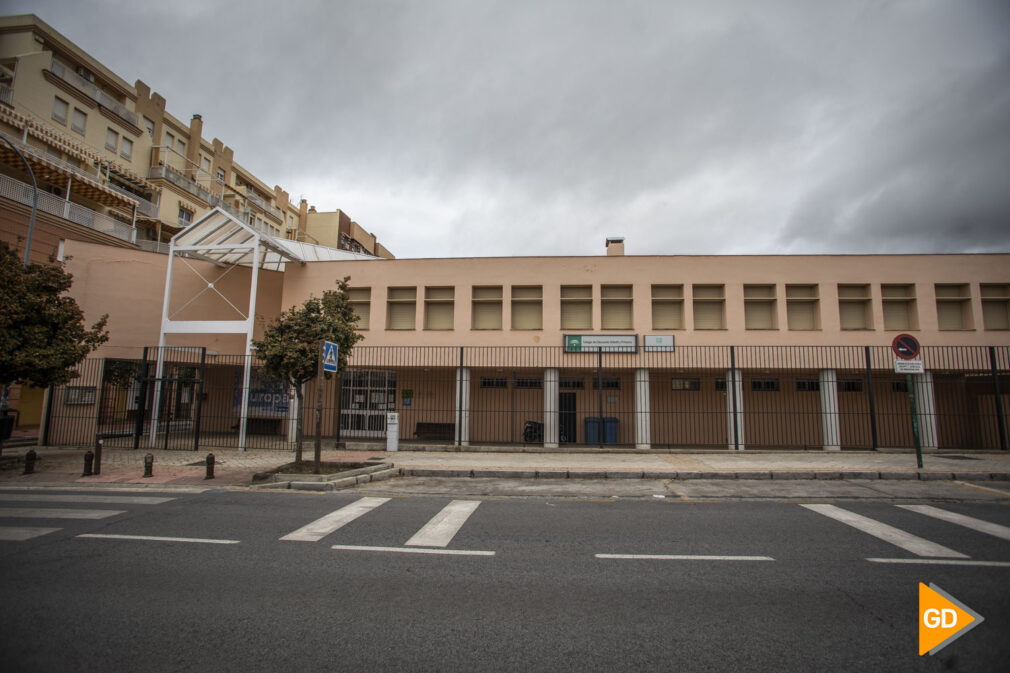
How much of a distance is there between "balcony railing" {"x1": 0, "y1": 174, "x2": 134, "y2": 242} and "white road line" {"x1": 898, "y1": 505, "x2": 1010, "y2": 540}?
104 feet

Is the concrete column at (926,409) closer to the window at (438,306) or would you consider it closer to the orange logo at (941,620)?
the orange logo at (941,620)

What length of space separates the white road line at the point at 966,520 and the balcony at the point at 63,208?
3149cm

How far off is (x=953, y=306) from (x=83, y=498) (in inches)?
1040

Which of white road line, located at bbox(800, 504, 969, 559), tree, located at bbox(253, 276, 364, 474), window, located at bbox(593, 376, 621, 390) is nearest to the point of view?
white road line, located at bbox(800, 504, 969, 559)

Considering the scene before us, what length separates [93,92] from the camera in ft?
97.6

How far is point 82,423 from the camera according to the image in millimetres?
16719

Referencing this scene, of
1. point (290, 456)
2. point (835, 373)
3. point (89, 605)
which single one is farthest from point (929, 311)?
point (89, 605)

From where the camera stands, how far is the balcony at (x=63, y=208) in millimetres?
21625

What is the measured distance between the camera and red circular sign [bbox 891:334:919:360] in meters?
11.6

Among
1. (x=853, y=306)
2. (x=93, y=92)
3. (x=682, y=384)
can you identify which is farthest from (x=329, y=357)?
(x=93, y=92)

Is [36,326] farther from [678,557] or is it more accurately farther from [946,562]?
[946,562]

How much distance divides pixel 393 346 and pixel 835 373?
16372 millimetres

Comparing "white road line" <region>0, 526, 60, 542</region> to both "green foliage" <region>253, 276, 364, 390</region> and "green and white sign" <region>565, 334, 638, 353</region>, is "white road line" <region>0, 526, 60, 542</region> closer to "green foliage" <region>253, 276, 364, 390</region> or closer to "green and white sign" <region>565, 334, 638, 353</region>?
"green foliage" <region>253, 276, 364, 390</region>

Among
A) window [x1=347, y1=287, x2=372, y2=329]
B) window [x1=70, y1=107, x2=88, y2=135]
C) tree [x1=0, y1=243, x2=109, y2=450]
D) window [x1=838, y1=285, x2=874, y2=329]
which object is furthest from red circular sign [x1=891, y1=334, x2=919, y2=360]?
window [x1=70, y1=107, x2=88, y2=135]
